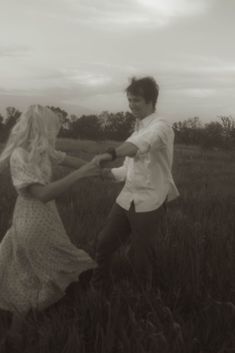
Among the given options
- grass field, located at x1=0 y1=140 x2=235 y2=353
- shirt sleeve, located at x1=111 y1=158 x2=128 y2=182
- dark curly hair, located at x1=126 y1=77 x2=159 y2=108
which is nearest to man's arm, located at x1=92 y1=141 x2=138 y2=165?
dark curly hair, located at x1=126 y1=77 x2=159 y2=108

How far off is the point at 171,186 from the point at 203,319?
989 mm

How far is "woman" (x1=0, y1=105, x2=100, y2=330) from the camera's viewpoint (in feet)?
11.0

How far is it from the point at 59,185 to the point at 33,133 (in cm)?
38

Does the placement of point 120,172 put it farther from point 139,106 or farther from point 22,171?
point 22,171

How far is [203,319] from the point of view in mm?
3525

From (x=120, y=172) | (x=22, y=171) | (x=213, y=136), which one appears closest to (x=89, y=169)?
(x=22, y=171)

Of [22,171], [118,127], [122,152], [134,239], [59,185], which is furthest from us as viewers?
[118,127]

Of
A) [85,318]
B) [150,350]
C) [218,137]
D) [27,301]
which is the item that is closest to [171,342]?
[150,350]

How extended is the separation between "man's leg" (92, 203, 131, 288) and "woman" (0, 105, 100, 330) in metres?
Result: 0.57

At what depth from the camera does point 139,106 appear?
4020 millimetres

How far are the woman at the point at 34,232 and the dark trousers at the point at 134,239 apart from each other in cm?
50

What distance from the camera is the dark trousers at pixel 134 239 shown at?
4.07 meters

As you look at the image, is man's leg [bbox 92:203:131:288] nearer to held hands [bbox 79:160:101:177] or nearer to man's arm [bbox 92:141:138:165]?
man's arm [bbox 92:141:138:165]

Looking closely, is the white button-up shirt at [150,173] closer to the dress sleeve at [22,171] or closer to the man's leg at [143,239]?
the man's leg at [143,239]
